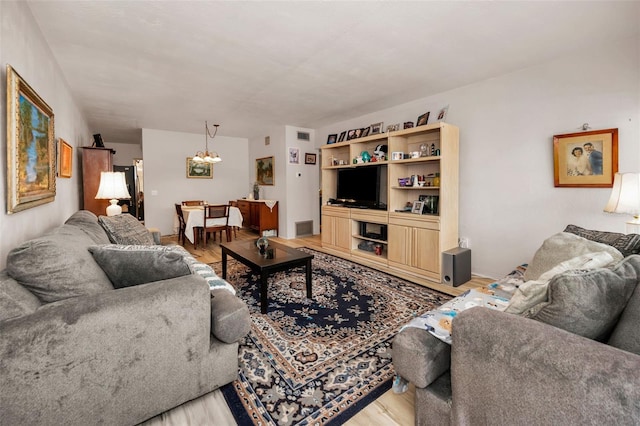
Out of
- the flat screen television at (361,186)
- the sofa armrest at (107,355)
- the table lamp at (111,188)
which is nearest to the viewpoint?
the sofa armrest at (107,355)

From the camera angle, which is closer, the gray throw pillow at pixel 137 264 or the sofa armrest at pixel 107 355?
the sofa armrest at pixel 107 355

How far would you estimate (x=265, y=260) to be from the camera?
281cm

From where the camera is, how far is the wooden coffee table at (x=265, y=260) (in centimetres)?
260

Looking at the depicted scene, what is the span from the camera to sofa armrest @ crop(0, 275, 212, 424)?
1.09 metres

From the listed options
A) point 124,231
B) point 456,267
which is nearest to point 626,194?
point 456,267

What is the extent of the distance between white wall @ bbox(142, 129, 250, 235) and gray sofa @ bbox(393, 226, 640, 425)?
692 cm

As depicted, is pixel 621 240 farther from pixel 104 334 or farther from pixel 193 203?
pixel 193 203

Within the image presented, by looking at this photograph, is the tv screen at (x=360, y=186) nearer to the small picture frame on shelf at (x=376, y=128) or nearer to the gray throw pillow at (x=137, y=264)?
the small picture frame on shelf at (x=376, y=128)

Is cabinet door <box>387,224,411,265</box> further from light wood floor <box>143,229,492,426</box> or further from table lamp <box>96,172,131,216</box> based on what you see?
table lamp <box>96,172,131,216</box>

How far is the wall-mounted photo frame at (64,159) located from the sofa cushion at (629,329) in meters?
4.38

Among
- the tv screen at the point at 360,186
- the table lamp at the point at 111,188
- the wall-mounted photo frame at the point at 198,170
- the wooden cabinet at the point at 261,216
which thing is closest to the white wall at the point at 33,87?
the table lamp at the point at 111,188

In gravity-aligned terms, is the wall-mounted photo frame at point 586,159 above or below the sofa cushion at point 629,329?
above

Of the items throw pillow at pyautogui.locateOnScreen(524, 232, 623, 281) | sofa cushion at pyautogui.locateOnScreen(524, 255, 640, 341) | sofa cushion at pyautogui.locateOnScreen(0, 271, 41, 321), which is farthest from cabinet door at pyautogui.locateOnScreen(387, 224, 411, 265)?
sofa cushion at pyautogui.locateOnScreen(0, 271, 41, 321)

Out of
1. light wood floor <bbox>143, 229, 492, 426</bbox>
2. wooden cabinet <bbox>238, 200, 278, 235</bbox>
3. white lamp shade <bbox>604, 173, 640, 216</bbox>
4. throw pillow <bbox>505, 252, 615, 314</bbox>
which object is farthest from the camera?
wooden cabinet <bbox>238, 200, 278, 235</bbox>
